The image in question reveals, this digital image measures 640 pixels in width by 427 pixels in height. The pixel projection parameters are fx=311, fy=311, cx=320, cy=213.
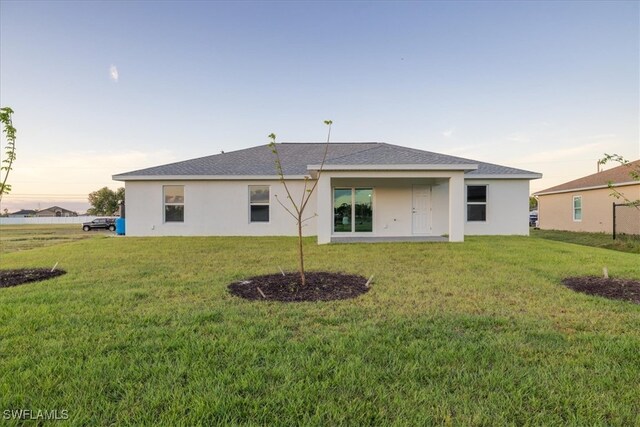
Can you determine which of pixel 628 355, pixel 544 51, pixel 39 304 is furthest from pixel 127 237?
pixel 544 51

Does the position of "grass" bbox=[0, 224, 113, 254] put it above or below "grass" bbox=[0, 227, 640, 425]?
below

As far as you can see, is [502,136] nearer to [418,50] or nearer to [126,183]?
[418,50]

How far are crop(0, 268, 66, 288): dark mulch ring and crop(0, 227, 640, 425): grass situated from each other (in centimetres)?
70

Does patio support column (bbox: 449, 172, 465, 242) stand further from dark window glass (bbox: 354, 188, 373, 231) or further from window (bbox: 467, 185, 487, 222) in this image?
dark window glass (bbox: 354, 188, 373, 231)

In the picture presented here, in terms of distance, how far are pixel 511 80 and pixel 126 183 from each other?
18.0m

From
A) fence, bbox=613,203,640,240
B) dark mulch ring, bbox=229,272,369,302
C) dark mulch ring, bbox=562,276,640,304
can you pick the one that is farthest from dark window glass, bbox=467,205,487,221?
dark mulch ring, bbox=229,272,369,302

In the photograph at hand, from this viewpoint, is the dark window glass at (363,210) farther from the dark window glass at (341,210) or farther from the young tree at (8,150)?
the young tree at (8,150)

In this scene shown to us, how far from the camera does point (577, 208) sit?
2102 centimetres

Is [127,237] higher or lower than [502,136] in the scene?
lower

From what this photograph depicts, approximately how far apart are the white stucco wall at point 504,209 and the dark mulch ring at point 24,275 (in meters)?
15.2

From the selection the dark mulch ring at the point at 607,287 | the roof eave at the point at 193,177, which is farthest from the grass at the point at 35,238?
the dark mulch ring at the point at 607,287

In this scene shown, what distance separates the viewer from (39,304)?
446 cm

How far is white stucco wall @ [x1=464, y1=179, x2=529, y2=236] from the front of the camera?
48.8 feet

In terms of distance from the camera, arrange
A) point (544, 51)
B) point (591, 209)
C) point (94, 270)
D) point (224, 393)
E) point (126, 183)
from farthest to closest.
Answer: point (591, 209) → point (126, 183) → point (544, 51) → point (94, 270) → point (224, 393)
